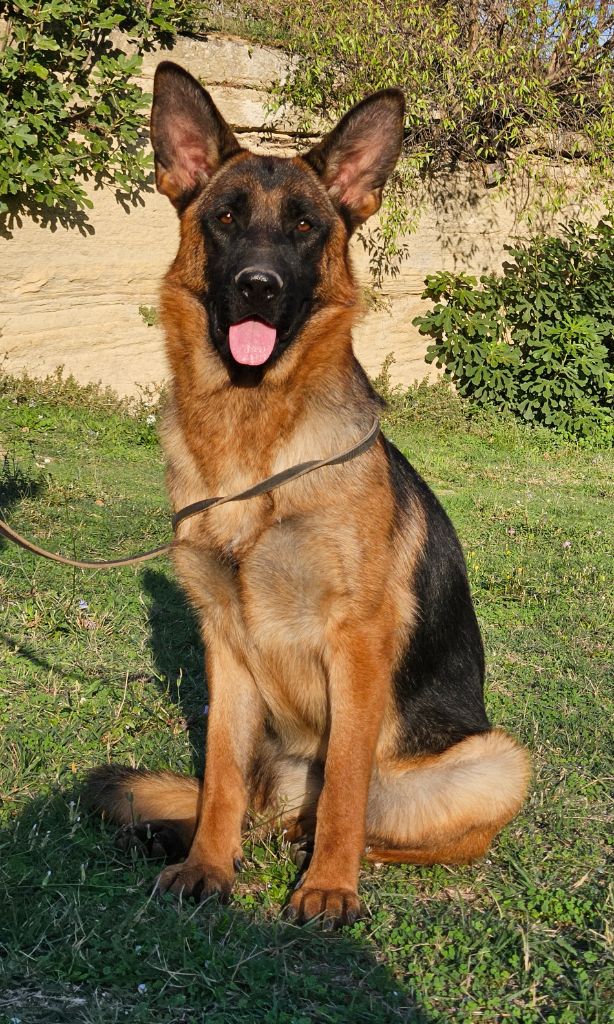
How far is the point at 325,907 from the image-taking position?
2.60 metres

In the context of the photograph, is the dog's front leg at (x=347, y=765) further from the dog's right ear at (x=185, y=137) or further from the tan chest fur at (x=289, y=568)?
the dog's right ear at (x=185, y=137)

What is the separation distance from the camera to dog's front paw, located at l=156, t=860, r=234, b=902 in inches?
106

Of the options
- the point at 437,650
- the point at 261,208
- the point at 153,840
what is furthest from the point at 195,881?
the point at 261,208

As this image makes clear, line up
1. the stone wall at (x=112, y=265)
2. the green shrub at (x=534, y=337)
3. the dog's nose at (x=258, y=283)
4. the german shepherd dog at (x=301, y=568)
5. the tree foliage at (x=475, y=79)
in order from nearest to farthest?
the german shepherd dog at (x=301, y=568) < the dog's nose at (x=258, y=283) < the stone wall at (x=112, y=265) < the tree foliage at (x=475, y=79) < the green shrub at (x=534, y=337)

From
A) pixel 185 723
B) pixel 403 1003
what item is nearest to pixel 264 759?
pixel 185 723

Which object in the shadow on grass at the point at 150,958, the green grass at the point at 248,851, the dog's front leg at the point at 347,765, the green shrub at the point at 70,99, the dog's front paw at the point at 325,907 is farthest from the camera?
the green shrub at the point at 70,99

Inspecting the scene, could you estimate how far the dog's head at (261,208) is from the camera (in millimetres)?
3008

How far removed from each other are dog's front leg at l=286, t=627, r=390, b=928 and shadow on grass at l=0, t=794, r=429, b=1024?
16 cm

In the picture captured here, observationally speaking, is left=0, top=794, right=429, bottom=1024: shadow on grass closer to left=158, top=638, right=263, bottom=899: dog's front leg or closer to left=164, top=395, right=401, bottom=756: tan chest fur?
left=158, top=638, right=263, bottom=899: dog's front leg

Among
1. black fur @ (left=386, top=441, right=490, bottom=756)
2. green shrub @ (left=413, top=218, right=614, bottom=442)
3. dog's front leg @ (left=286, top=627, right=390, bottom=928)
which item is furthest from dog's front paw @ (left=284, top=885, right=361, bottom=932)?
green shrub @ (left=413, top=218, right=614, bottom=442)

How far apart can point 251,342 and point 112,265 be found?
7059 millimetres

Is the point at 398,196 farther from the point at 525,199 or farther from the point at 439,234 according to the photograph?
the point at 525,199

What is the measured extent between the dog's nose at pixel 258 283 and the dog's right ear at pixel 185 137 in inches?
24.0

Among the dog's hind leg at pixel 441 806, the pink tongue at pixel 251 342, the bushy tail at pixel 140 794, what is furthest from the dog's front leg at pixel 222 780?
the pink tongue at pixel 251 342
